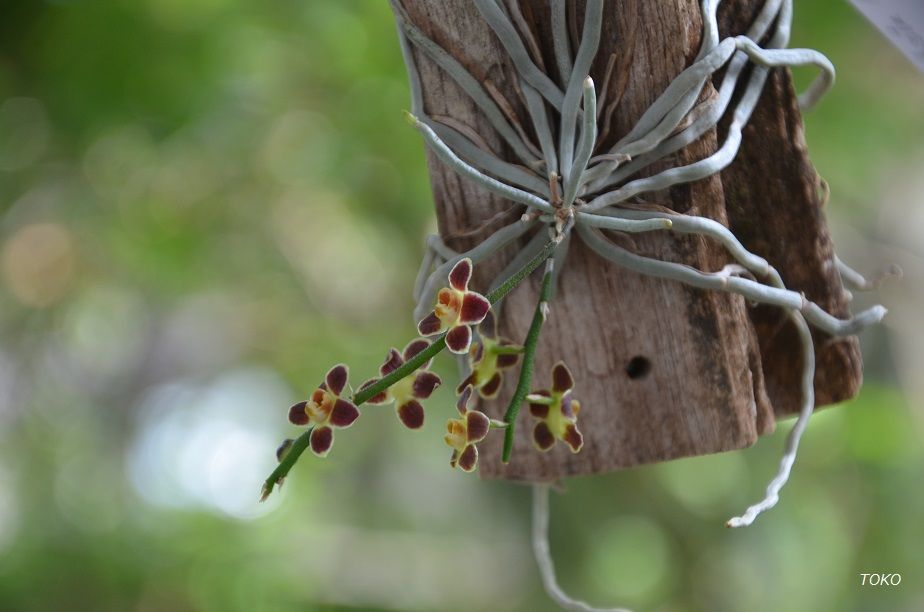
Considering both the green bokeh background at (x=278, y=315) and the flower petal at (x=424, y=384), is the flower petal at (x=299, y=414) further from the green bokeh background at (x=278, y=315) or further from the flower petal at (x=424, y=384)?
the green bokeh background at (x=278, y=315)

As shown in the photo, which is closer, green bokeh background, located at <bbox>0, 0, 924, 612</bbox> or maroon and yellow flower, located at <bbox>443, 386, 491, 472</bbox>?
maroon and yellow flower, located at <bbox>443, 386, 491, 472</bbox>

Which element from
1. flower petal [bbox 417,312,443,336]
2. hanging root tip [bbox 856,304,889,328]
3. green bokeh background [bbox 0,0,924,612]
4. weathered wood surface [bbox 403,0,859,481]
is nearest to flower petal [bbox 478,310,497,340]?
weathered wood surface [bbox 403,0,859,481]

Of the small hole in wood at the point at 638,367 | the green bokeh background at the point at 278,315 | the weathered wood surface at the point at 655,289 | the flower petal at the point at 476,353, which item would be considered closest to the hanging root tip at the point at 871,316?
the weathered wood surface at the point at 655,289

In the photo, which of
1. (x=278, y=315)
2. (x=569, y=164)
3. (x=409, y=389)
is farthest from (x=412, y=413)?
(x=278, y=315)

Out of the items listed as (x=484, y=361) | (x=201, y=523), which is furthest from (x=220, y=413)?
(x=484, y=361)

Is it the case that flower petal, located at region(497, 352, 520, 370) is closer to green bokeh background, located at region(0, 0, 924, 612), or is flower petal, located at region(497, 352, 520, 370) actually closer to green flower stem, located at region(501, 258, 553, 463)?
green flower stem, located at region(501, 258, 553, 463)

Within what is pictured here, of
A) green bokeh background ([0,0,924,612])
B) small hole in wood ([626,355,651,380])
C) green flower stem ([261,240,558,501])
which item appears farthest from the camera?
green bokeh background ([0,0,924,612])
